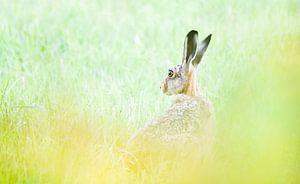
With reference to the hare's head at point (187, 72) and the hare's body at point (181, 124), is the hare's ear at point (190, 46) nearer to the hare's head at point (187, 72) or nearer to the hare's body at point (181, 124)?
the hare's head at point (187, 72)

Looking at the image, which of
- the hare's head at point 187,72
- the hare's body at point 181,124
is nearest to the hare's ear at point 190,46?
the hare's head at point 187,72

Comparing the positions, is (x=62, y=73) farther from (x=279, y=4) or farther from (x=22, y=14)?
(x=279, y=4)

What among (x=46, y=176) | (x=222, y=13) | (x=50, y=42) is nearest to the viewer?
(x=46, y=176)

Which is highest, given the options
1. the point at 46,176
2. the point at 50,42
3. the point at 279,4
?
the point at 279,4

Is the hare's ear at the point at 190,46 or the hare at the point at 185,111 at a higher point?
the hare's ear at the point at 190,46

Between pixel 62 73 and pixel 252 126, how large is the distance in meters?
0.55

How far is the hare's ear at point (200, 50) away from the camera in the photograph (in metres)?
1.57

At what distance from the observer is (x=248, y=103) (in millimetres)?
1665

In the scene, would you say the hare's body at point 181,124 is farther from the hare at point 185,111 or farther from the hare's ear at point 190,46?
the hare's ear at point 190,46

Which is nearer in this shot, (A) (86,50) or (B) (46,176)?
(B) (46,176)

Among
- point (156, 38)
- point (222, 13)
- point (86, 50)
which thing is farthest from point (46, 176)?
point (222, 13)

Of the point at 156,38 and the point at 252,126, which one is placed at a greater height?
the point at 156,38

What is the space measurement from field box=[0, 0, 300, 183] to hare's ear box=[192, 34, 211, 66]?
42 mm

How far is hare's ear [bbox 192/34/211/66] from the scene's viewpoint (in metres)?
1.57
